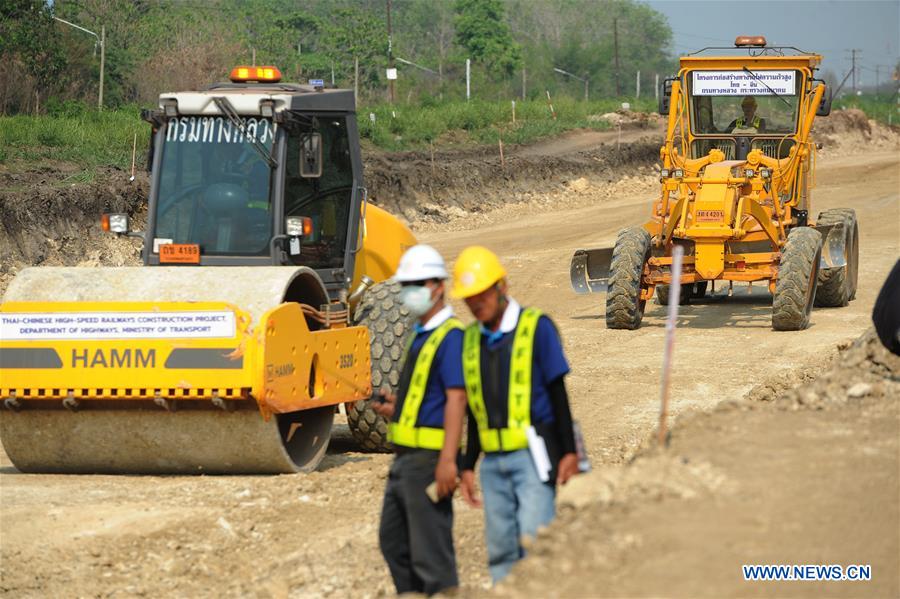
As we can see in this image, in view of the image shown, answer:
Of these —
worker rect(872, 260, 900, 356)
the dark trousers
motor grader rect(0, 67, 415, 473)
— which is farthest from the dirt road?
worker rect(872, 260, 900, 356)

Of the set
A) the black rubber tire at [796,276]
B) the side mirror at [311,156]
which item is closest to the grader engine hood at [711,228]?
the black rubber tire at [796,276]

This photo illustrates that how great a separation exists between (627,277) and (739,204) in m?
1.53

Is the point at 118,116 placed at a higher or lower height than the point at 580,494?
higher

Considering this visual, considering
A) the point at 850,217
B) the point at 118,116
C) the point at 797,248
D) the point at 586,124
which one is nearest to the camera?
the point at 797,248

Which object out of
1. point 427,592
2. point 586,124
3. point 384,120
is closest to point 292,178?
point 427,592

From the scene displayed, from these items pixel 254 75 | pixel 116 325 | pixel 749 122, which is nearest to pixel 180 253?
pixel 116 325

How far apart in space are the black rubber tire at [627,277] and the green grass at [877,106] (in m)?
39.4

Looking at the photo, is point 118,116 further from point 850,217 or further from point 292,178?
point 292,178

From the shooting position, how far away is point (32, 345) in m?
8.39

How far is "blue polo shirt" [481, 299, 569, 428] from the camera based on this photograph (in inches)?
216

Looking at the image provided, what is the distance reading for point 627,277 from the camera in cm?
1571

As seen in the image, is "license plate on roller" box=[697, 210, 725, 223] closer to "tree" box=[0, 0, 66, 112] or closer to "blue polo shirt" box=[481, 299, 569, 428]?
"blue polo shirt" box=[481, 299, 569, 428]

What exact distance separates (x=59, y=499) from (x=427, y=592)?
335 centimetres

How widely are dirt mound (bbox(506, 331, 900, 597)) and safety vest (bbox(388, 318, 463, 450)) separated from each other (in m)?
0.59
